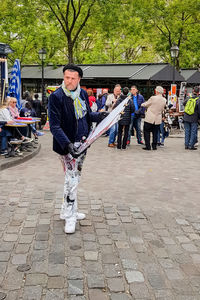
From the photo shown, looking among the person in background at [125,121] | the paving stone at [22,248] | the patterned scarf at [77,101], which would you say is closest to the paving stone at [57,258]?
the paving stone at [22,248]

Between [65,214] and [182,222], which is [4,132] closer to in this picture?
[65,214]

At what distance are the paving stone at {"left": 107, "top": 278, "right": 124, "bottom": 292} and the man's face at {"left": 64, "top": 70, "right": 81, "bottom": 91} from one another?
2.12 metres

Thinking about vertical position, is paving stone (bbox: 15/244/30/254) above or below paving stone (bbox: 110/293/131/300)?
above

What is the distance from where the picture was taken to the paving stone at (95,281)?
127 inches

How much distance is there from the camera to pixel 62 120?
14.1ft

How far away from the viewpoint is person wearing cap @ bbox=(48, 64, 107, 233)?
4.18m

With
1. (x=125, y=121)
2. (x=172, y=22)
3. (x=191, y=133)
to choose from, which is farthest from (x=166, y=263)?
(x=172, y=22)

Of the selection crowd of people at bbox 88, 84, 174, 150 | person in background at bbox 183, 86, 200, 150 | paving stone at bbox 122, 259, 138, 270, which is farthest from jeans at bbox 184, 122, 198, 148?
paving stone at bbox 122, 259, 138, 270

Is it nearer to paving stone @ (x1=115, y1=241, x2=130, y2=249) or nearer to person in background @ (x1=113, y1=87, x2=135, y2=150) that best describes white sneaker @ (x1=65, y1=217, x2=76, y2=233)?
paving stone @ (x1=115, y1=241, x2=130, y2=249)

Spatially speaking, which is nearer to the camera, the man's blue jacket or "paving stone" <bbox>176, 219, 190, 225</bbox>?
the man's blue jacket

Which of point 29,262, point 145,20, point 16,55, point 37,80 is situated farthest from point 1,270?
point 16,55

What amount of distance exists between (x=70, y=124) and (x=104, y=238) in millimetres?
1375

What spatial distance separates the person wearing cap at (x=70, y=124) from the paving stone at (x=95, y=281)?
3.40ft

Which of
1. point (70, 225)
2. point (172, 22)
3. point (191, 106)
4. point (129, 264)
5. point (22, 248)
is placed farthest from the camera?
point (172, 22)
